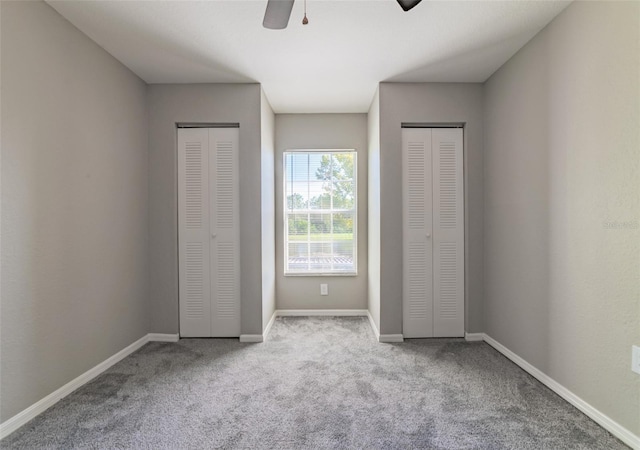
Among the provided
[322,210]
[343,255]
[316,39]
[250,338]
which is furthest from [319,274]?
[316,39]

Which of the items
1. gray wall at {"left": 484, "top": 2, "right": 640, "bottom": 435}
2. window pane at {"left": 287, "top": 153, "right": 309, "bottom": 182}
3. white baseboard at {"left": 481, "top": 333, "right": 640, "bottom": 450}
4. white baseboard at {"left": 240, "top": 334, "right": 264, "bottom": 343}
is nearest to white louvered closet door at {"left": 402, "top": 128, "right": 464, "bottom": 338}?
gray wall at {"left": 484, "top": 2, "right": 640, "bottom": 435}

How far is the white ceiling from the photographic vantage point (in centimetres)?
208

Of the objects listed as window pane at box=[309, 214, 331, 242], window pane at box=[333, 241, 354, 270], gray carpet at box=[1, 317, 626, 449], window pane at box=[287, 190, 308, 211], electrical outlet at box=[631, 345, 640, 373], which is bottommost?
gray carpet at box=[1, 317, 626, 449]

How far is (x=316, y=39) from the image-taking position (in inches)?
94.1

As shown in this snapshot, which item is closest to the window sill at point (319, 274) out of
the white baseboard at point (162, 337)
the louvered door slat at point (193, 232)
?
the louvered door slat at point (193, 232)

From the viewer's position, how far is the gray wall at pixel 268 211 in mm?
3246

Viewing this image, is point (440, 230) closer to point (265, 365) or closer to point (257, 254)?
point (257, 254)

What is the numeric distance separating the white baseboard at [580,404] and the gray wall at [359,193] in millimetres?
1747

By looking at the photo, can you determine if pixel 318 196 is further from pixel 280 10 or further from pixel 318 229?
pixel 280 10

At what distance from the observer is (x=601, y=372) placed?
1.84m

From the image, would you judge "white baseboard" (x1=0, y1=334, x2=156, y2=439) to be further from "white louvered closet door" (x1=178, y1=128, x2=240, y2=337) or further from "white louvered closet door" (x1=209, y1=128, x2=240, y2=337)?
"white louvered closet door" (x1=209, y1=128, x2=240, y2=337)

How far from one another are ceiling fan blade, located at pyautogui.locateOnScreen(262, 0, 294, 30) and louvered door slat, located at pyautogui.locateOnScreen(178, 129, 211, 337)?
176 cm

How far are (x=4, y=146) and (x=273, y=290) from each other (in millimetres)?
2684

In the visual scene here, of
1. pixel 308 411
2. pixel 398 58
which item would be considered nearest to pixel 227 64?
pixel 398 58
